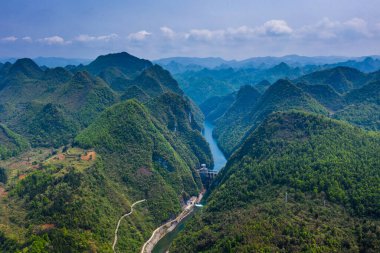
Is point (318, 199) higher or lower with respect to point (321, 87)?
lower

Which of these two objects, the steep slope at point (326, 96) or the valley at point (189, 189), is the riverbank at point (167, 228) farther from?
the steep slope at point (326, 96)

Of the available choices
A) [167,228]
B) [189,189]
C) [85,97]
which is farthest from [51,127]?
[167,228]

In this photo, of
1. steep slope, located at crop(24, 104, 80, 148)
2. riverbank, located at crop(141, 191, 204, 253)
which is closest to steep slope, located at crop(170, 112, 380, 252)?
riverbank, located at crop(141, 191, 204, 253)

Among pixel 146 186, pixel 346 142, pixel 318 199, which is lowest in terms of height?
pixel 146 186

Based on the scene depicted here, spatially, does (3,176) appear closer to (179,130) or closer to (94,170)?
(94,170)

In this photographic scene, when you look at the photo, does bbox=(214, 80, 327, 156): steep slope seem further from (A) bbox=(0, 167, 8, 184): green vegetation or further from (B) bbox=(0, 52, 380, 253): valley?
(A) bbox=(0, 167, 8, 184): green vegetation

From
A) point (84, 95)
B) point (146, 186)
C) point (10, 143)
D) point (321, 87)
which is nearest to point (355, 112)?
point (321, 87)

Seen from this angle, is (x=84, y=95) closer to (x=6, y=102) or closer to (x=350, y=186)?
(x=6, y=102)
